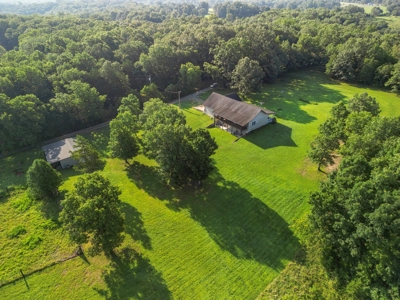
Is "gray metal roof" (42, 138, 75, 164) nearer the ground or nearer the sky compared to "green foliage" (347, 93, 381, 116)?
nearer the ground

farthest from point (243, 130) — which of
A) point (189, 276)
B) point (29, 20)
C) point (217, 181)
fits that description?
point (29, 20)

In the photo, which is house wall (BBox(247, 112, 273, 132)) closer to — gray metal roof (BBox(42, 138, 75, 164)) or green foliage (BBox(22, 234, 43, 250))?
gray metal roof (BBox(42, 138, 75, 164))

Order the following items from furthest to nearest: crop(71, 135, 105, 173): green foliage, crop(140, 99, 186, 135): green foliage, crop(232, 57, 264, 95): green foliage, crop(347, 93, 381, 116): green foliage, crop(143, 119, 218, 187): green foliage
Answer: crop(232, 57, 264, 95): green foliage < crop(347, 93, 381, 116): green foliage < crop(140, 99, 186, 135): green foliage < crop(71, 135, 105, 173): green foliage < crop(143, 119, 218, 187): green foliage

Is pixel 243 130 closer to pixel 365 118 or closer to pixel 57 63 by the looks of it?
pixel 365 118

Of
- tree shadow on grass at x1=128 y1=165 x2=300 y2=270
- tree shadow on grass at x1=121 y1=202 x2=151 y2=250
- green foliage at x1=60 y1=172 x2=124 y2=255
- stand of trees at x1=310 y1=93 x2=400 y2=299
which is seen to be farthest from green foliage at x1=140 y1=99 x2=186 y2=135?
stand of trees at x1=310 y1=93 x2=400 y2=299

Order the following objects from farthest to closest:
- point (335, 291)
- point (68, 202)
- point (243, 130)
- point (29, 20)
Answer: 1. point (29, 20)
2. point (243, 130)
3. point (68, 202)
4. point (335, 291)

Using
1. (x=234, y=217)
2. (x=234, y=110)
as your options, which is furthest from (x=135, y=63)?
(x=234, y=217)
